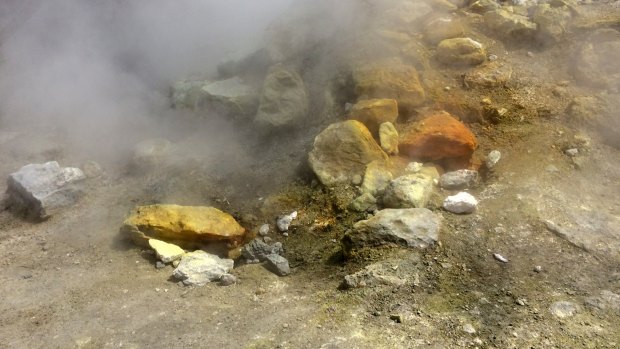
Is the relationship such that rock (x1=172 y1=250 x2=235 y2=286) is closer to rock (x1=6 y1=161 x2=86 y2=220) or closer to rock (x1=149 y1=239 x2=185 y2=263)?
rock (x1=149 y1=239 x2=185 y2=263)

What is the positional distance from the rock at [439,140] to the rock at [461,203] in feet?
1.47

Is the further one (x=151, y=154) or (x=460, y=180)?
(x=151, y=154)

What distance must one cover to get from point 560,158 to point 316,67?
1.96m

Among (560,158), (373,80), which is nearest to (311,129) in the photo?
(373,80)

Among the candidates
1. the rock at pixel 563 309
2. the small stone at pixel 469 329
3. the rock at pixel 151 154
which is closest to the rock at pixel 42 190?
the rock at pixel 151 154

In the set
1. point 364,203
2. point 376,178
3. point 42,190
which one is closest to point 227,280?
point 364,203

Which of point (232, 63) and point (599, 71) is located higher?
point (232, 63)

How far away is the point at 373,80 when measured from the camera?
11.7 ft

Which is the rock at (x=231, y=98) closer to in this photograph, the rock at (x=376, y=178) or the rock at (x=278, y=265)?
the rock at (x=376, y=178)

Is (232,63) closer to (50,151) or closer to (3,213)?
(50,151)

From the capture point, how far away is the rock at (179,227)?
2.92 metres

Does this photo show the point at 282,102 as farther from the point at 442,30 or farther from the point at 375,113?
the point at 442,30

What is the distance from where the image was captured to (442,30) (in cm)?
392

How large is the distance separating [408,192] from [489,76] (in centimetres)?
142
